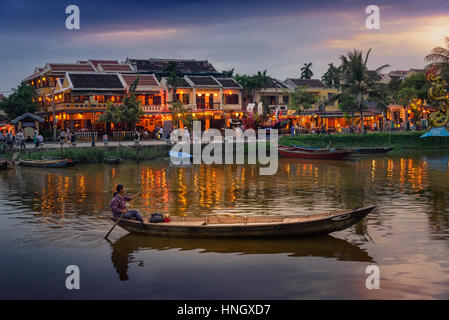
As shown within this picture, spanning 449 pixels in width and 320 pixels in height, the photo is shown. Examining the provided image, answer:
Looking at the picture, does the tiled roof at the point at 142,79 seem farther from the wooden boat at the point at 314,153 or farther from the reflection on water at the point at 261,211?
the reflection on water at the point at 261,211

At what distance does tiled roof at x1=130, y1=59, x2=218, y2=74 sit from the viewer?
63.4 m

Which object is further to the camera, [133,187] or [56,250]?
[133,187]

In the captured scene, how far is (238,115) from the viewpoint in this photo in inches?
2452

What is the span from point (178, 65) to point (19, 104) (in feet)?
68.8

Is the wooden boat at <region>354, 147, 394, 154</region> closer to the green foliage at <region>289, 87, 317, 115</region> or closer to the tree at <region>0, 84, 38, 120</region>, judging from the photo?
the green foliage at <region>289, 87, 317, 115</region>

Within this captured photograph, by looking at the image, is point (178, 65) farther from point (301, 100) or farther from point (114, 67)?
point (301, 100)

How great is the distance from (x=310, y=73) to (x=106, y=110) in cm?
5407

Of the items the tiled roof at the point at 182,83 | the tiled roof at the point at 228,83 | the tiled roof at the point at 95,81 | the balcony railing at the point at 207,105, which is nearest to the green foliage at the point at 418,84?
the tiled roof at the point at 228,83

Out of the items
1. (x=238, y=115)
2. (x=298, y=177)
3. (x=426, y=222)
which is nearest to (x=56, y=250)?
(x=426, y=222)

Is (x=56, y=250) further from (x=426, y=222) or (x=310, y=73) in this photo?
(x=310, y=73)

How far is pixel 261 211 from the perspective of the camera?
62.0 ft

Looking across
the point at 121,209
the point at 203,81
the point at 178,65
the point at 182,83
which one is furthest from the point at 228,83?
the point at 121,209

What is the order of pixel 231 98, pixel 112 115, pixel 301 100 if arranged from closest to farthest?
pixel 112 115 → pixel 231 98 → pixel 301 100

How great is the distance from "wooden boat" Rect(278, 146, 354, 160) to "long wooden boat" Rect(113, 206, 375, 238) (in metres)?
26.6
